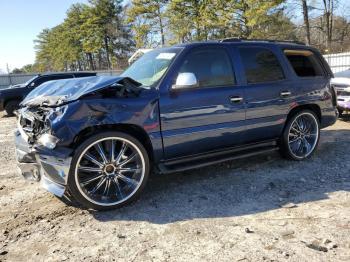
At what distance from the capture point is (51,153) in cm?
381

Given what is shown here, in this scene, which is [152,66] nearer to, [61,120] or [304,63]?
[61,120]

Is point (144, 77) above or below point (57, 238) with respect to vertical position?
above

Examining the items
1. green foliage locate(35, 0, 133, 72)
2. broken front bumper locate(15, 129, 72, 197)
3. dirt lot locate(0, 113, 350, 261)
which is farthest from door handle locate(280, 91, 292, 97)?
green foliage locate(35, 0, 133, 72)

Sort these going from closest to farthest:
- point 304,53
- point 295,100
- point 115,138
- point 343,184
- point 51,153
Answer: point 51,153
point 115,138
point 343,184
point 295,100
point 304,53

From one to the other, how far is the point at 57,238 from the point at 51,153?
0.88 metres

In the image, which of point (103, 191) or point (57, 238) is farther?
point (103, 191)

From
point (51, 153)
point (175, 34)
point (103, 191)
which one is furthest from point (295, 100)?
point (175, 34)

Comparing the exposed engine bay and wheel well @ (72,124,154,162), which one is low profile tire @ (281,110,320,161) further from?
the exposed engine bay

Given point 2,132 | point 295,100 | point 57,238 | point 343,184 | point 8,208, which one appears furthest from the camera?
point 2,132

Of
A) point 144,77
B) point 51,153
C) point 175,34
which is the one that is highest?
point 175,34

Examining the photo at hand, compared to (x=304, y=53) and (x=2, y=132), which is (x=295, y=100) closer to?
(x=304, y=53)

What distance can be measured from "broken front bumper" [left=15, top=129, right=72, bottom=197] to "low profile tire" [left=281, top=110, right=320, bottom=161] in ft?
11.3

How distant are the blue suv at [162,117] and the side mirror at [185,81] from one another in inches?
0.5

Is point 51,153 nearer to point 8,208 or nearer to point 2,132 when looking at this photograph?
point 8,208
